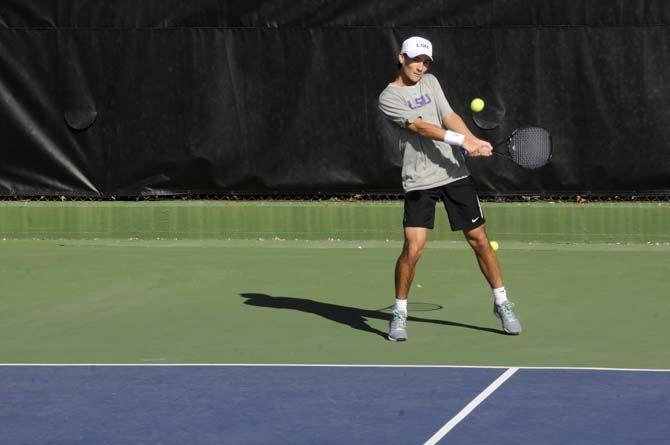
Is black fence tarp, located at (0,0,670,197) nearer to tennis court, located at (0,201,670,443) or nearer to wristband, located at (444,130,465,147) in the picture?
tennis court, located at (0,201,670,443)

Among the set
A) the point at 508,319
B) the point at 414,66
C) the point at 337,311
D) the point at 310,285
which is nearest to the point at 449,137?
the point at 414,66

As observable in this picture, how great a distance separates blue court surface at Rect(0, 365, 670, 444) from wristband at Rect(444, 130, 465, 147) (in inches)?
46.4

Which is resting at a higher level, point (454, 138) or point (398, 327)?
point (454, 138)

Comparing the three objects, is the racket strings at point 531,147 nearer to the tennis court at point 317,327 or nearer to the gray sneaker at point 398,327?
the tennis court at point 317,327

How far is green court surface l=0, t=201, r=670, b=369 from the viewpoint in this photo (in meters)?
7.41

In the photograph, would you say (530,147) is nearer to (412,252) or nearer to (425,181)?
(425,181)

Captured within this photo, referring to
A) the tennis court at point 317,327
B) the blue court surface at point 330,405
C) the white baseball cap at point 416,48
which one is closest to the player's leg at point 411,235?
the tennis court at point 317,327

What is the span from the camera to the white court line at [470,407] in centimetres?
541

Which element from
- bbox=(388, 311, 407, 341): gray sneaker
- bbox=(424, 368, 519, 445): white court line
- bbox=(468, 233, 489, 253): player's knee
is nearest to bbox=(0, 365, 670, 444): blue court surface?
bbox=(424, 368, 519, 445): white court line

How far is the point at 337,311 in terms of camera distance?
8648 mm

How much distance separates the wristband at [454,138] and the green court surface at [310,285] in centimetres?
100

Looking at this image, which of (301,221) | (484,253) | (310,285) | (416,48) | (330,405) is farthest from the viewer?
(301,221)

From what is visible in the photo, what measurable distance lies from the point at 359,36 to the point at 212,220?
73.8 inches

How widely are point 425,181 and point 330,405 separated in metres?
1.88
